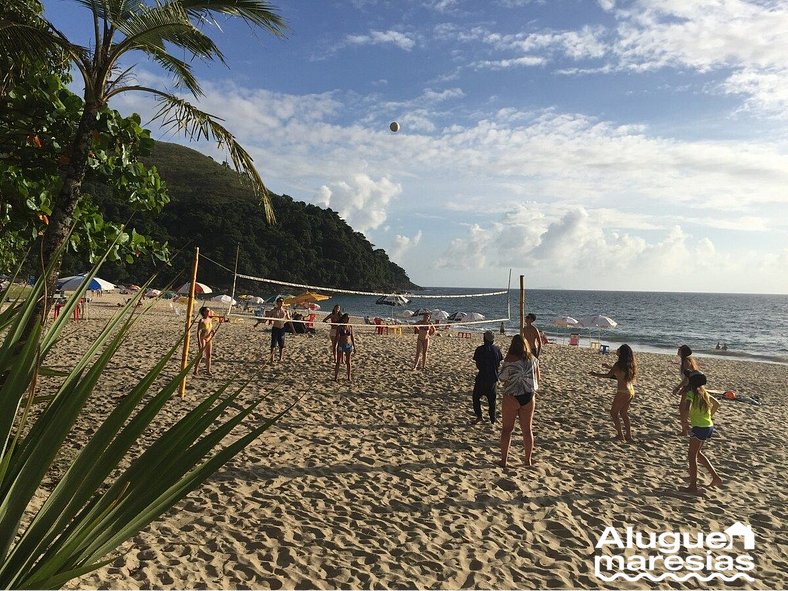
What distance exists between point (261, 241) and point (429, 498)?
75.8 m

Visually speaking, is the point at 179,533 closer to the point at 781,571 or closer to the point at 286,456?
the point at 286,456

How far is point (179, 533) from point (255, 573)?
86 cm

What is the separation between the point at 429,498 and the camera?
496 cm

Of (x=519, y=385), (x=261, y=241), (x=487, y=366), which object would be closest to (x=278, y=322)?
(x=487, y=366)

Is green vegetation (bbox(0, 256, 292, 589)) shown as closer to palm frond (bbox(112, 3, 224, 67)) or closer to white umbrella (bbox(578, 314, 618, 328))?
palm frond (bbox(112, 3, 224, 67))

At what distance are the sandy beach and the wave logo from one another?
9 centimetres

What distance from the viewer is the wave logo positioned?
391 centimetres

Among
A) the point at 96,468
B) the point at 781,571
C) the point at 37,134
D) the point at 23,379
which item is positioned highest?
the point at 37,134

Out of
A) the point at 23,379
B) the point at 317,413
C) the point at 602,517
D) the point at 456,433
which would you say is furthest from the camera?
the point at 317,413

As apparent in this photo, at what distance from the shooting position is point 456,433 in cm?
719

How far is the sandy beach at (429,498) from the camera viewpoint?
12.1 feet

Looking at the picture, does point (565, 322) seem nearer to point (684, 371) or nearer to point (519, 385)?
point (684, 371)

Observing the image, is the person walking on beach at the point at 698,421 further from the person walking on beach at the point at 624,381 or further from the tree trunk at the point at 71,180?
the tree trunk at the point at 71,180

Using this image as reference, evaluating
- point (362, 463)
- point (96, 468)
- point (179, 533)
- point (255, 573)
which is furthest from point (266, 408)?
point (96, 468)
